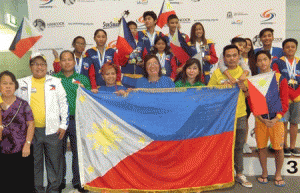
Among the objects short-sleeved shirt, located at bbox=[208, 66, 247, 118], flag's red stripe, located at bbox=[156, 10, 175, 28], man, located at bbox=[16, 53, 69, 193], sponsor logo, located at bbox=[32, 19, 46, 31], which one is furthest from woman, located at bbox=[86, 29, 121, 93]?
sponsor logo, located at bbox=[32, 19, 46, 31]

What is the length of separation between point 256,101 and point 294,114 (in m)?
1.12

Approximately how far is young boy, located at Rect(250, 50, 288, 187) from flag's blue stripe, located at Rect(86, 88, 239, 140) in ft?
1.87

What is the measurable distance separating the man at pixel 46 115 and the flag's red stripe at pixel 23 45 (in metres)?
0.45

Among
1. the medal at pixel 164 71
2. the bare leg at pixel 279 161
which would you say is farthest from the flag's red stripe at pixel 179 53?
the bare leg at pixel 279 161

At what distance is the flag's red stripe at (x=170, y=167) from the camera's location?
303 cm

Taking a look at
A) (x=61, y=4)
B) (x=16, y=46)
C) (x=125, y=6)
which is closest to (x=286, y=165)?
(x=16, y=46)

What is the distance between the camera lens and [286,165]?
3654mm

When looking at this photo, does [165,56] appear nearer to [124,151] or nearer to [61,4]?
[124,151]

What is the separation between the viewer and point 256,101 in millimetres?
3082

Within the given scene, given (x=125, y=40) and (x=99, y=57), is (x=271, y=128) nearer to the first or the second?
(x=125, y=40)

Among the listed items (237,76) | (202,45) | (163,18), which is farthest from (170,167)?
(163,18)

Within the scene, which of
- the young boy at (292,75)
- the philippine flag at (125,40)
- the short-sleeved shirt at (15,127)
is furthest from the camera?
the philippine flag at (125,40)

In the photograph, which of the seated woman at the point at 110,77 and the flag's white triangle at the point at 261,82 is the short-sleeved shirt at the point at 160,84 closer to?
the seated woman at the point at 110,77

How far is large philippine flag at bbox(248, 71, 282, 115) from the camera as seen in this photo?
3084 mm
